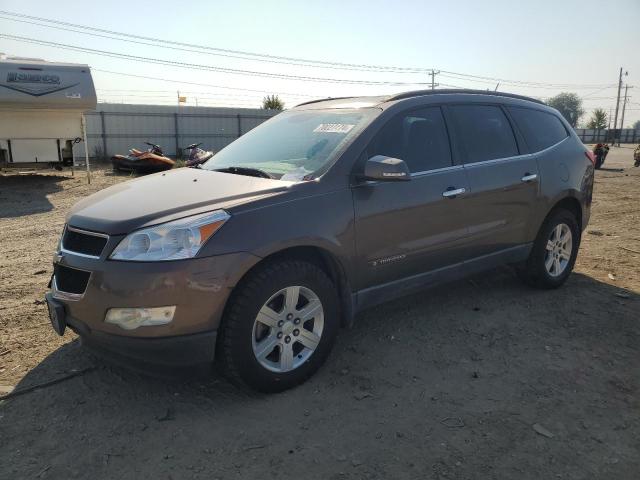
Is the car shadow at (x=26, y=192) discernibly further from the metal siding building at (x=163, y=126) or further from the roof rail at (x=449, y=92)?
the metal siding building at (x=163, y=126)

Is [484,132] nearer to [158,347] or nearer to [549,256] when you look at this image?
[549,256]

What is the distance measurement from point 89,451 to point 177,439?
1.41ft

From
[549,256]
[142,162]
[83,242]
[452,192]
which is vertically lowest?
[549,256]

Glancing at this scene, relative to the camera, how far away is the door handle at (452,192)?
13.4ft

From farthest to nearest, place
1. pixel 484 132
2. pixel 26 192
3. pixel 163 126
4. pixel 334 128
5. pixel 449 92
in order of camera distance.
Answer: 1. pixel 163 126
2. pixel 26 192
3. pixel 484 132
4. pixel 449 92
5. pixel 334 128

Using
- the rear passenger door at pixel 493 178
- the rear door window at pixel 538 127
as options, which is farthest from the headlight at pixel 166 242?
the rear door window at pixel 538 127

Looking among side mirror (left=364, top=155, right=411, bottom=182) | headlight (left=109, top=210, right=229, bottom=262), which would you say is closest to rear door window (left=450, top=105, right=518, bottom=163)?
side mirror (left=364, top=155, right=411, bottom=182)

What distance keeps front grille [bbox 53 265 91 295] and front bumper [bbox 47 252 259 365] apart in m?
0.04

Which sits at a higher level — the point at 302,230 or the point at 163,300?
the point at 302,230

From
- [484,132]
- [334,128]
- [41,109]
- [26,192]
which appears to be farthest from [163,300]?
[41,109]

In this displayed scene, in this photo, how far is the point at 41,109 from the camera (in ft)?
42.8

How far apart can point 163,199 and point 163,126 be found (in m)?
24.6

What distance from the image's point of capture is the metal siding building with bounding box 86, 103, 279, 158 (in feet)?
78.6

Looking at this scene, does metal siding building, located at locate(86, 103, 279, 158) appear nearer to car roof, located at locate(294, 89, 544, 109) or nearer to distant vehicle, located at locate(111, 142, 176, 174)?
distant vehicle, located at locate(111, 142, 176, 174)
